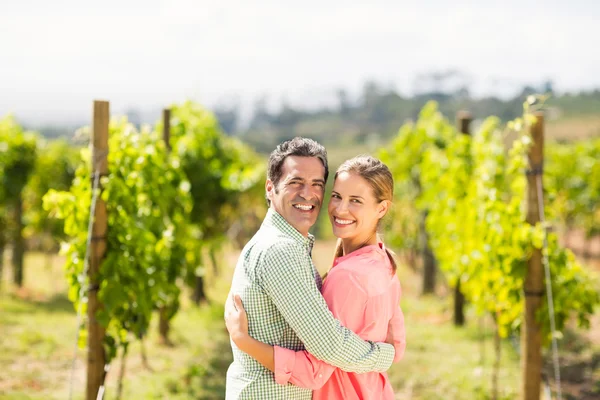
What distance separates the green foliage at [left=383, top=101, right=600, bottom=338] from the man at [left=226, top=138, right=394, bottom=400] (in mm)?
2358

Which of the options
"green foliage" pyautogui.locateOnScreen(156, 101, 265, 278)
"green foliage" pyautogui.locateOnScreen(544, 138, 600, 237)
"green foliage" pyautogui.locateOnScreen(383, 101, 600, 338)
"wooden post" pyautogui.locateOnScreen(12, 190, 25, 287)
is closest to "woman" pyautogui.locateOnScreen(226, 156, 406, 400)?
"green foliage" pyautogui.locateOnScreen(383, 101, 600, 338)

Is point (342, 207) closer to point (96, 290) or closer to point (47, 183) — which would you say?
point (96, 290)

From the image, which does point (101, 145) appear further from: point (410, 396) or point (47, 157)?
point (47, 157)

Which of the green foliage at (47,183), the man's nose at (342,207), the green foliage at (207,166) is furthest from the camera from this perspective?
the green foliage at (47,183)

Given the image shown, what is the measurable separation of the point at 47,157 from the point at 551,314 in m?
11.6

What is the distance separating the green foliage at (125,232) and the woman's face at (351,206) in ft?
6.50

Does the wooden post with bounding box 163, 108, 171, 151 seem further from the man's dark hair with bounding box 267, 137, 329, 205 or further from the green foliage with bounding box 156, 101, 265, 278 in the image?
the man's dark hair with bounding box 267, 137, 329, 205

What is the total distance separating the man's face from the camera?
2102mm

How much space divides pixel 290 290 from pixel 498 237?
9.35 feet

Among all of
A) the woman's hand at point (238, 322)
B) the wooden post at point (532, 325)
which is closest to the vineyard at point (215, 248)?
the wooden post at point (532, 325)

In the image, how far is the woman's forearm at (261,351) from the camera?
1996mm

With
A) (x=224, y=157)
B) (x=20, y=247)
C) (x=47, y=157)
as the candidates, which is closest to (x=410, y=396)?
(x=224, y=157)

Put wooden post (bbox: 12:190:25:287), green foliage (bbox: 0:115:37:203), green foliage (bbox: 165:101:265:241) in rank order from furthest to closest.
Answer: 1. wooden post (bbox: 12:190:25:287)
2. green foliage (bbox: 0:115:37:203)
3. green foliage (bbox: 165:101:265:241)

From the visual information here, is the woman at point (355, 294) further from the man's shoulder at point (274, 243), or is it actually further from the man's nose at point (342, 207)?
A: the man's shoulder at point (274, 243)
